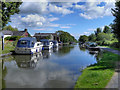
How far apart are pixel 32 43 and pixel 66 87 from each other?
53.6 feet

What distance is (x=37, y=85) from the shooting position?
6.69 m

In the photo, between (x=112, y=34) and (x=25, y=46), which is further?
(x=112, y=34)

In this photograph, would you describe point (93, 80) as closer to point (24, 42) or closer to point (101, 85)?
point (101, 85)

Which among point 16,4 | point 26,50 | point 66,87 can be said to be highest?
point 16,4

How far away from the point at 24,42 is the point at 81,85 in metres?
16.9

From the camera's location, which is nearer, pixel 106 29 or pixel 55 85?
pixel 55 85

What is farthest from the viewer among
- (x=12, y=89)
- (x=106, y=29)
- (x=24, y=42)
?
(x=106, y=29)

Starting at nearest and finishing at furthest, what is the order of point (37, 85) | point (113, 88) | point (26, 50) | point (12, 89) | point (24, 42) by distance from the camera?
point (113, 88) → point (12, 89) → point (37, 85) → point (26, 50) → point (24, 42)

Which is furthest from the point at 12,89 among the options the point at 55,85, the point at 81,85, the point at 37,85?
the point at 81,85

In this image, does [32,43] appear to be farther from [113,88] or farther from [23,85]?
[113,88]

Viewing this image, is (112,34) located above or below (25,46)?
above

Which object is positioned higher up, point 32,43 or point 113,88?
point 32,43

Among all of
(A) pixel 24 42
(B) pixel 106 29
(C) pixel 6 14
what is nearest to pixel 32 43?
(A) pixel 24 42

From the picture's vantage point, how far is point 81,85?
634cm
